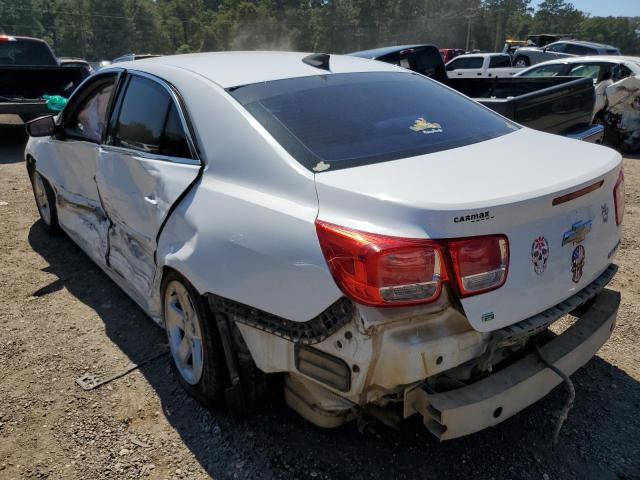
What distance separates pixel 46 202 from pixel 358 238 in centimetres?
422

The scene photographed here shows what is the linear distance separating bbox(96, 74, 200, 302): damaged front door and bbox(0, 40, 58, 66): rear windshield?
933cm

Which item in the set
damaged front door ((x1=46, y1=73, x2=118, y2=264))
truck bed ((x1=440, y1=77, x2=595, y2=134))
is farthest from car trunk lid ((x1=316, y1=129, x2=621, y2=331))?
damaged front door ((x1=46, y1=73, x2=118, y2=264))

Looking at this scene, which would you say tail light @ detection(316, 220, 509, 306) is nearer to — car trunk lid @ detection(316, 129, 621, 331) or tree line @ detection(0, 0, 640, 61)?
car trunk lid @ detection(316, 129, 621, 331)

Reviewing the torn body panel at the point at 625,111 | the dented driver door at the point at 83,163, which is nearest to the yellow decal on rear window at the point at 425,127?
the dented driver door at the point at 83,163

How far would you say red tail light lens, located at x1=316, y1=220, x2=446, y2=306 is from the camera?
1815 millimetres

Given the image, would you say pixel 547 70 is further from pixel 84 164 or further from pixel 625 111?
pixel 84 164

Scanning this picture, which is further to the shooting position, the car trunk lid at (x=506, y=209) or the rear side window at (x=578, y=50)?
the rear side window at (x=578, y=50)

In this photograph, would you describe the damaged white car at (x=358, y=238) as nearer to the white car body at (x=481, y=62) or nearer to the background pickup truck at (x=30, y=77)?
the background pickup truck at (x=30, y=77)

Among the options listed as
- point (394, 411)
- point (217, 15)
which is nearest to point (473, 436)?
point (394, 411)

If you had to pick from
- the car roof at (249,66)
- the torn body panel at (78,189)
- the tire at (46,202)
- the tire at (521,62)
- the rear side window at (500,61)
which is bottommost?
the tire at (521,62)

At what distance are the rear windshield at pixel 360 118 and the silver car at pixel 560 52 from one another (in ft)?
63.2

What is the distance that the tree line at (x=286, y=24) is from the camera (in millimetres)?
62375

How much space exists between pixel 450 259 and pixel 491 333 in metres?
0.35

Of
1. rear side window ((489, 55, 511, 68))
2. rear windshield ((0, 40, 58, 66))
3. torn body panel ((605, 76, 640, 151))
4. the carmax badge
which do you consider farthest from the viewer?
rear side window ((489, 55, 511, 68))
